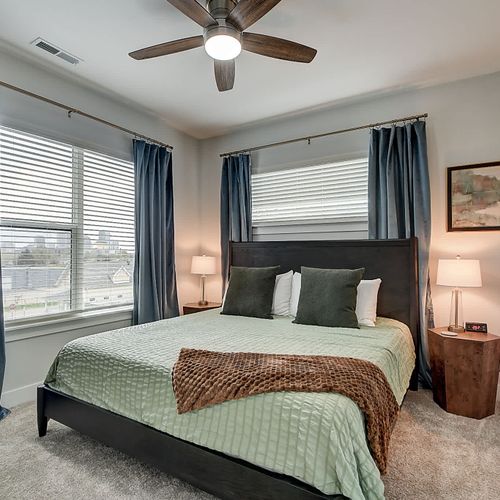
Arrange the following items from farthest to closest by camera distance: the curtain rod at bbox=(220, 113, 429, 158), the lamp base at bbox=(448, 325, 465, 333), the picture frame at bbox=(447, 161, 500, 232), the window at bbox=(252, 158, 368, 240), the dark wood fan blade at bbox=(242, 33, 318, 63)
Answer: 1. the window at bbox=(252, 158, 368, 240)
2. the curtain rod at bbox=(220, 113, 429, 158)
3. the picture frame at bbox=(447, 161, 500, 232)
4. the lamp base at bbox=(448, 325, 465, 333)
5. the dark wood fan blade at bbox=(242, 33, 318, 63)

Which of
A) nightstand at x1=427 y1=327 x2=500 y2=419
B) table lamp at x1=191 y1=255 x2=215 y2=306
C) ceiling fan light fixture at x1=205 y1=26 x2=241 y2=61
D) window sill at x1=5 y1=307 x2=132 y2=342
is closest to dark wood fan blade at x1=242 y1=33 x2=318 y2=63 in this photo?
ceiling fan light fixture at x1=205 y1=26 x2=241 y2=61

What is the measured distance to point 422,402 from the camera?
9.27 feet

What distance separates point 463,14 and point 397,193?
142 cm

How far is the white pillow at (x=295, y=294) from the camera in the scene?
3189 mm

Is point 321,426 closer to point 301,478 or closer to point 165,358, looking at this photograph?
point 301,478

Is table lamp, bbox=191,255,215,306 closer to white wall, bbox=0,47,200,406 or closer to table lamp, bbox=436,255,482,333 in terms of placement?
white wall, bbox=0,47,200,406

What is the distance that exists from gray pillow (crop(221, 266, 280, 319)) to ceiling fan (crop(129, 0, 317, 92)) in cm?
179

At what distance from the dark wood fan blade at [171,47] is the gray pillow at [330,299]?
6.37 ft

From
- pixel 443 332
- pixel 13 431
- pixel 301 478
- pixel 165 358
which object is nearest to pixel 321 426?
pixel 301 478

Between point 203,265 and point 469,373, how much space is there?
2.78 metres

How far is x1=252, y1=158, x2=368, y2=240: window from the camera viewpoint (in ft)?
11.8

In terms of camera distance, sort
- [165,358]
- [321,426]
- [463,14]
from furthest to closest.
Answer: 1. [463,14]
2. [165,358]
3. [321,426]

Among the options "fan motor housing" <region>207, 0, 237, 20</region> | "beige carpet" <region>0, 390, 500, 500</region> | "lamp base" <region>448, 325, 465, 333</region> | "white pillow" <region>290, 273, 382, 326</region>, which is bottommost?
"beige carpet" <region>0, 390, 500, 500</region>

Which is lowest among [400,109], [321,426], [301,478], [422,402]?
[422,402]
